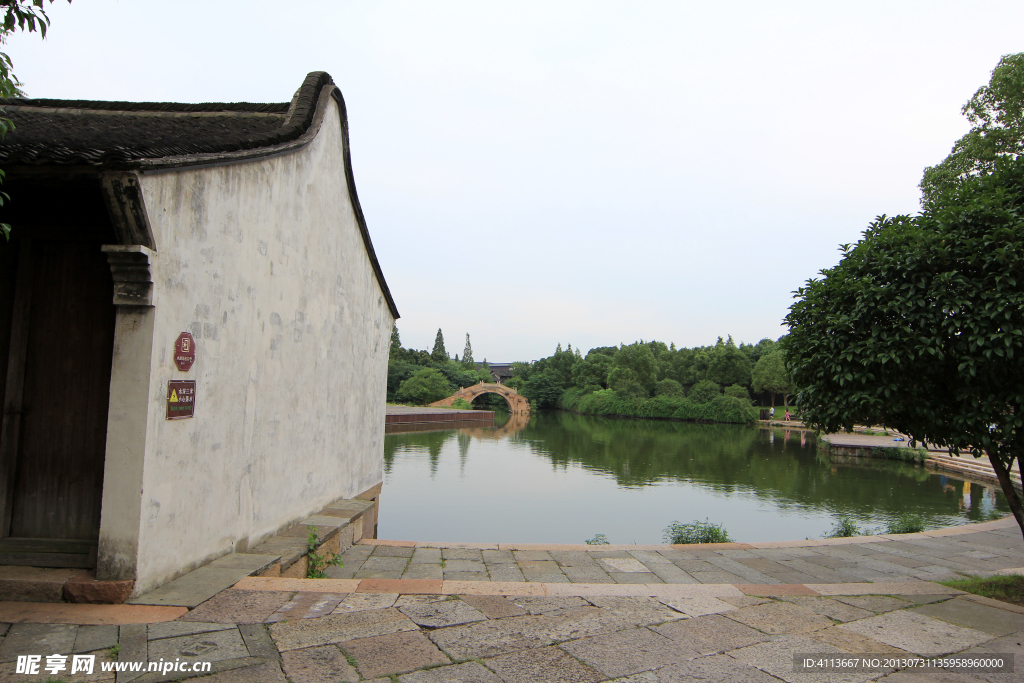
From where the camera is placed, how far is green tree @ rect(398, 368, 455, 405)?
157 ft

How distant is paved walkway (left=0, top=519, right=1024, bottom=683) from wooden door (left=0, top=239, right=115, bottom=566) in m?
0.88

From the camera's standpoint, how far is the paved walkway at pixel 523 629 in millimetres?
2826

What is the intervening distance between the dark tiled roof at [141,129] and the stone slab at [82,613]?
2.45 meters

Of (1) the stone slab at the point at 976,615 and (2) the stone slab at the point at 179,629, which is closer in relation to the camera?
(2) the stone slab at the point at 179,629

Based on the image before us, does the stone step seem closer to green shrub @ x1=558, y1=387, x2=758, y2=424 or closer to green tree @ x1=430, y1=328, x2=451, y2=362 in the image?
green shrub @ x1=558, y1=387, x2=758, y2=424

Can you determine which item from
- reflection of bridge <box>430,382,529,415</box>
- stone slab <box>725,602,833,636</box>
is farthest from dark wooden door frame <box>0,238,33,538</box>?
reflection of bridge <box>430,382,529,415</box>

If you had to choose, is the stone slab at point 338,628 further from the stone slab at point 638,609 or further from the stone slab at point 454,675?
the stone slab at point 638,609

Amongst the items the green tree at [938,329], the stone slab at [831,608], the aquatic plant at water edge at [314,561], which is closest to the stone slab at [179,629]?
the aquatic plant at water edge at [314,561]

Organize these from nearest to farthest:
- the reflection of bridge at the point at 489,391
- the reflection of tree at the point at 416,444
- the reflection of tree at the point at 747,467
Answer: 1. the reflection of tree at the point at 747,467
2. the reflection of tree at the point at 416,444
3. the reflection of bridge at the point at 489,391

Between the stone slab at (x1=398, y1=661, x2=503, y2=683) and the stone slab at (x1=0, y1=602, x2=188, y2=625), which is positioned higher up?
the stone slab at (x1=0, y1=602, x2=188, y2=625)

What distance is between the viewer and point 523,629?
338cm

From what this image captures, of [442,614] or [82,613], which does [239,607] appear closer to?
[82,613]

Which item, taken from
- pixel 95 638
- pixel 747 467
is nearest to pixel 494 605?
pixel 95 638

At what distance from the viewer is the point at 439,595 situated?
3840mm
